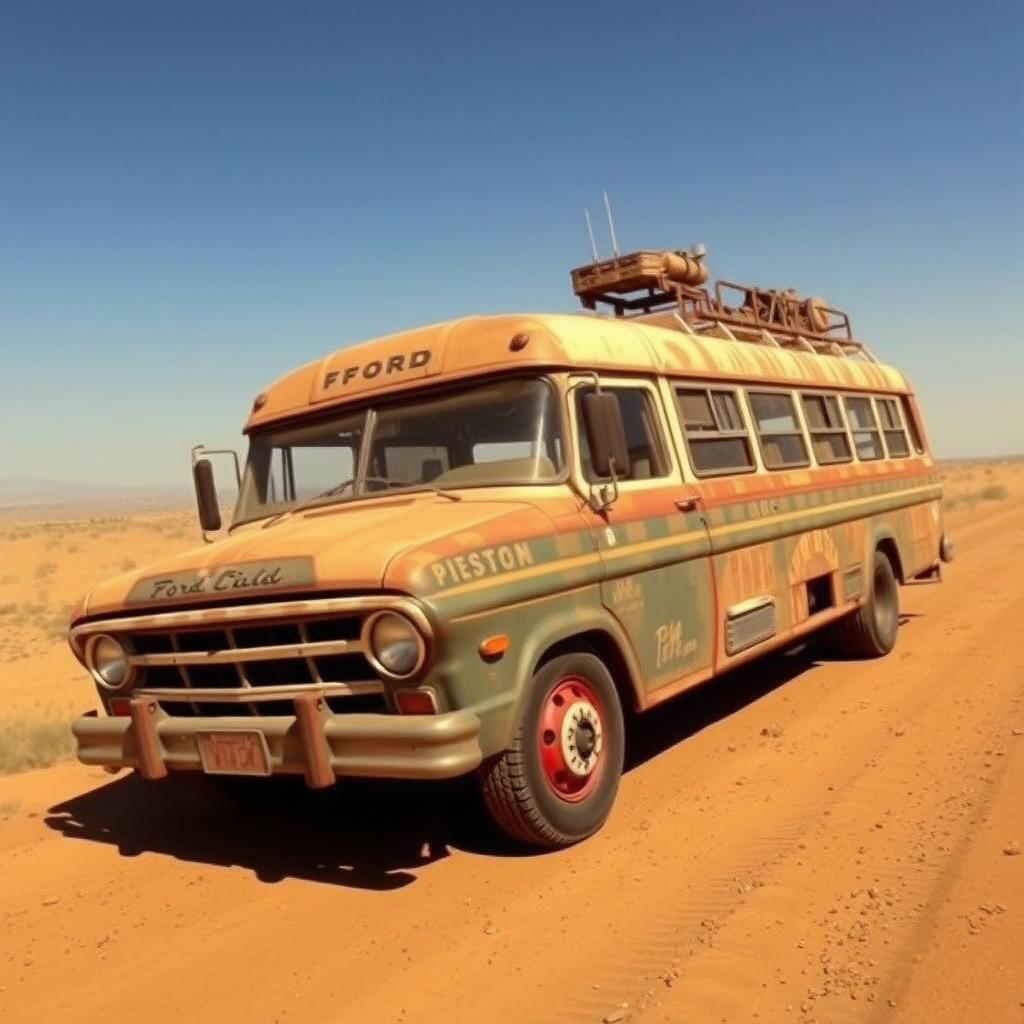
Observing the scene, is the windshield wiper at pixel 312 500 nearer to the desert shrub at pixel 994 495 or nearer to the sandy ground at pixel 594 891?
the sandy ground at pixel 594 891

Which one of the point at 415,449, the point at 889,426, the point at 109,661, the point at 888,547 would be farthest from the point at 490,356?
the point at 889,426

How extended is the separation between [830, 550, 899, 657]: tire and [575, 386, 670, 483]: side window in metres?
3.23

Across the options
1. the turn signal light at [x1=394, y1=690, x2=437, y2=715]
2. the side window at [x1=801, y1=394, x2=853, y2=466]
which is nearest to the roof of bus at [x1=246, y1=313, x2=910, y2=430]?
the side window at [x1=801, y1=394, x2=853, y2=466]

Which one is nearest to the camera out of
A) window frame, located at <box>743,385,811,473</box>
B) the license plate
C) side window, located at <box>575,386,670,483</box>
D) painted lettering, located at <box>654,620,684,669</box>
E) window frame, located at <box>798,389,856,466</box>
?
the license plate

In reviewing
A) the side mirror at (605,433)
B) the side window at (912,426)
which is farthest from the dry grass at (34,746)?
the side window at (912,426)

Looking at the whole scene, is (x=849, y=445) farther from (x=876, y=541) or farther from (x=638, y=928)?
(x=638, y=928)

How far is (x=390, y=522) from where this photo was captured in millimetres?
4277

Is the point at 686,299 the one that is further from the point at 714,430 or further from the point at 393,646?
the point at 393,646

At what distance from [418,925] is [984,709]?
4.03 metres

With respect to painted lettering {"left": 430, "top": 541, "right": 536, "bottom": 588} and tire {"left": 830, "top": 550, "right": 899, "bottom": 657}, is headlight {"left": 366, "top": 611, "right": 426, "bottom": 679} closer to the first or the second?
painted lettering {"left": 430, "top": 541, "right": 536, "bottom": 588}

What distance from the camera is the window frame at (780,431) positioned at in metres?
6.64

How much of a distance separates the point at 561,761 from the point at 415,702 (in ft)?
3.00

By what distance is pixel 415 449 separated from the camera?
5.11 m

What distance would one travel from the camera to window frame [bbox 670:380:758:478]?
5.77 meters
